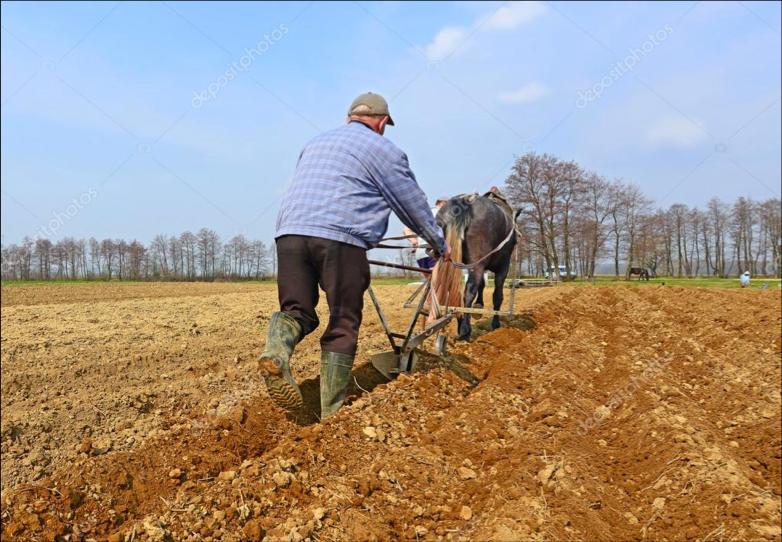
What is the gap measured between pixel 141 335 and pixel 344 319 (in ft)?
15.6

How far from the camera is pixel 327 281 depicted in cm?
352

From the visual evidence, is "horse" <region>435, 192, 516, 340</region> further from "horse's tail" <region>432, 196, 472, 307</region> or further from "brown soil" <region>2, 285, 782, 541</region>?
"brown soil" <region>2, 285, 782, 541</region>

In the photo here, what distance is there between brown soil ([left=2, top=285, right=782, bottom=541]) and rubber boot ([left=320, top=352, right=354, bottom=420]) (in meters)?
0.19

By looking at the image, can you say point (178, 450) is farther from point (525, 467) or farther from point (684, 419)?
point (684, 419)

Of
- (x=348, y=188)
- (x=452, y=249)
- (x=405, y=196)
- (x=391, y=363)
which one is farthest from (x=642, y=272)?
(x=348, y=188)

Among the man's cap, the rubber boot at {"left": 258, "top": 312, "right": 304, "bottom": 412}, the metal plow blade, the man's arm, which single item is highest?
the man's cap

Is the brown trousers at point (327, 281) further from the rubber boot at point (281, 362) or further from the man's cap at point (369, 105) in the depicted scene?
the man's cap at point (369, 105)

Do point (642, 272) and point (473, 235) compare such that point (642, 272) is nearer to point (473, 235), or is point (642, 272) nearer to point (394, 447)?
point (473, 235)

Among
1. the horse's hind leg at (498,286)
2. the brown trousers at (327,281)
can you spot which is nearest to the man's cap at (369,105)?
the brown trousers at (327,281)

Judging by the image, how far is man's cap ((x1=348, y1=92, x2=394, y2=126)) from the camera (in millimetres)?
3896

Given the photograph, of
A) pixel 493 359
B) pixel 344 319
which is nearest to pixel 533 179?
pixel 493 359

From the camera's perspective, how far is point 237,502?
7.94 feet

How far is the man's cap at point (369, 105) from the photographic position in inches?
153

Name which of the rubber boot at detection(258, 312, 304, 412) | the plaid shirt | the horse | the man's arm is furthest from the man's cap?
the horse
